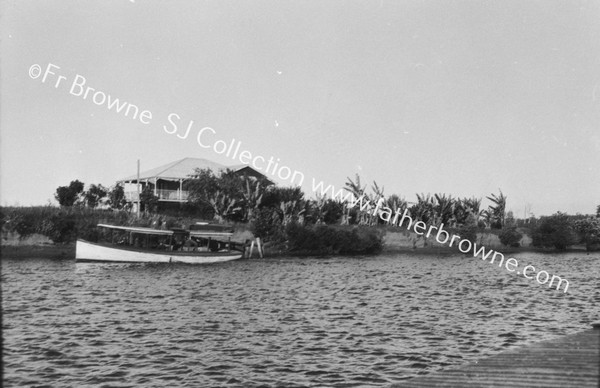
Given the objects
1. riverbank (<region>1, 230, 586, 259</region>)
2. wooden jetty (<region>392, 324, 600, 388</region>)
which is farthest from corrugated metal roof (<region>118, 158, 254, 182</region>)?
wooden jetty (<region>392, 324, 600, 388</region>)

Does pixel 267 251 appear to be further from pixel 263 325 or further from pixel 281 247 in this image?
pixel 263 325

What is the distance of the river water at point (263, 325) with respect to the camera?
13.0 meters

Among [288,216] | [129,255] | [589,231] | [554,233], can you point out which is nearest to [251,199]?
[288,216]

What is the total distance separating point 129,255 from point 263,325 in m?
26.1

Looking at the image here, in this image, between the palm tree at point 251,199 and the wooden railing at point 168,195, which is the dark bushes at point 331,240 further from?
the wooden railing at point 168,195

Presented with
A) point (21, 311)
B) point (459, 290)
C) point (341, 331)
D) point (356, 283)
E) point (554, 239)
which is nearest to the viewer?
point (341, 331)

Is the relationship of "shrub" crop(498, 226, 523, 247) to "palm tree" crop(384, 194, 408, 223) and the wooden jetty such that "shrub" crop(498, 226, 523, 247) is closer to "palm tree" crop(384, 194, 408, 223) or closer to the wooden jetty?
"palm tree" crop(384, 194, 408, 223)

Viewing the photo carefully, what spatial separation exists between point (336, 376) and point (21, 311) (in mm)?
12857

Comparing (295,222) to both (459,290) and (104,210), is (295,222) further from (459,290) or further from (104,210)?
(459,290)

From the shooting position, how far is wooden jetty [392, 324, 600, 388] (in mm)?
7012

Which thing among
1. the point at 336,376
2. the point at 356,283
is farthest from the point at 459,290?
the point at 336,376

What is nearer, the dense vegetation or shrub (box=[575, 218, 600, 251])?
the dense vegetation

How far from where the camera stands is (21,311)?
2048 centimetres

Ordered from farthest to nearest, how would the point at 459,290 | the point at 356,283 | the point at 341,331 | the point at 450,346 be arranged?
1. the point at 356,283
2. the point at 459,290
3. the point at 341,331
4. the point at 450,346
